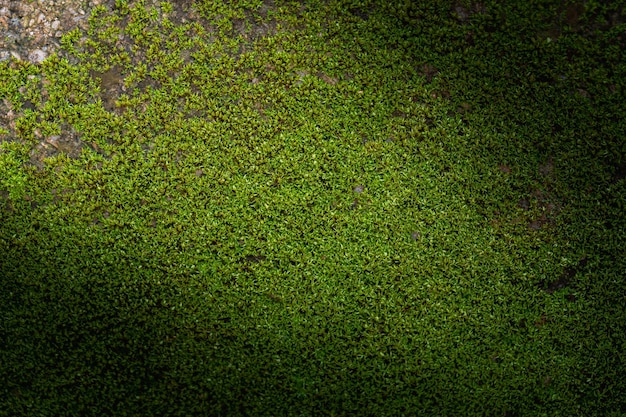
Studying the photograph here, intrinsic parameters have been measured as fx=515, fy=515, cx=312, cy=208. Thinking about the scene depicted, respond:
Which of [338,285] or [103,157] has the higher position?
[103,157]

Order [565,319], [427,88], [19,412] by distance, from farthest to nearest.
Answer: [427,88]
[565,319]
[19,412]

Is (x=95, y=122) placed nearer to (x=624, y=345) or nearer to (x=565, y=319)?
(x=565, y=319)

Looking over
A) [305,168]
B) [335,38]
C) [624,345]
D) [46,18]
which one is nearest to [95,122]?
[46,18]

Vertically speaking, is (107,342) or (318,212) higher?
(318,212)

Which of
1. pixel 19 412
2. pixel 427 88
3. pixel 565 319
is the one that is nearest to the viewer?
pixel 19 412

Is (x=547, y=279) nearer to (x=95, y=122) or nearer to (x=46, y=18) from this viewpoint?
(x=95, y=122)

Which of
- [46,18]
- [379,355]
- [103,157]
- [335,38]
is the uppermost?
[46,18]

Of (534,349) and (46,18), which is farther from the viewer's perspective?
(46,18)

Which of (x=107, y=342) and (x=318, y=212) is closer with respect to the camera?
(x=107, y=342)
